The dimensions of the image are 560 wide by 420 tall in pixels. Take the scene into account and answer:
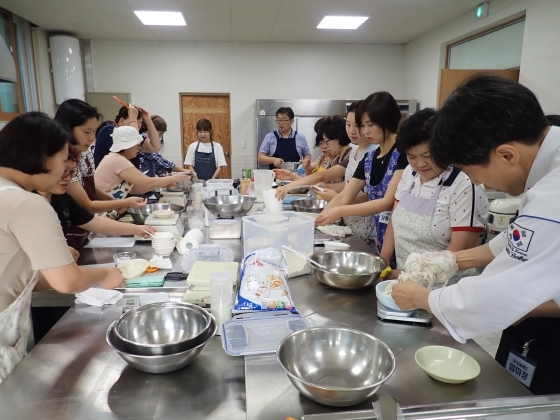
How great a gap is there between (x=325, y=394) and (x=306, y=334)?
0.80 ft

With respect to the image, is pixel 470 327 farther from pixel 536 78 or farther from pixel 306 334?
pixel 536 78

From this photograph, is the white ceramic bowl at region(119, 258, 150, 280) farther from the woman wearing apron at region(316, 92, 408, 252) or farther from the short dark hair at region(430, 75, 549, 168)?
the short dark hair at region(430, 75, 549, 168)

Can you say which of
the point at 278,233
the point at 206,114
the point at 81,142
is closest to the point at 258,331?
the point at 278,233

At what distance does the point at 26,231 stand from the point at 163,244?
0.86 metres

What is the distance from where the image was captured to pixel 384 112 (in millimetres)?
2289

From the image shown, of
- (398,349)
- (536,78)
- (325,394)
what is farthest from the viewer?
(536,78)

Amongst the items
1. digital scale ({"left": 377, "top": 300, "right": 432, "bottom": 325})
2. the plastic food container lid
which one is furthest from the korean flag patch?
the plastic food container lid

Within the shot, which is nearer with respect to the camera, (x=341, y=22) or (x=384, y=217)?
(x=384, y=217)

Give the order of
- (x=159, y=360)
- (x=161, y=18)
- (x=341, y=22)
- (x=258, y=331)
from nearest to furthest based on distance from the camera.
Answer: (x=159, y=360) → (x=258, y=331) → (x=161, y=18) → (x=341, y=22)

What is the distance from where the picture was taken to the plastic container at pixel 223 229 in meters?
2.34

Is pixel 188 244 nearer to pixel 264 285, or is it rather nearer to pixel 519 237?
pixel 264 285

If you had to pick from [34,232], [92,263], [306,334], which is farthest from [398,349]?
[92,263]

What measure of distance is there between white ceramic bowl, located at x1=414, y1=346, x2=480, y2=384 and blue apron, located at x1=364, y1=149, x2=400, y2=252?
1220 mm

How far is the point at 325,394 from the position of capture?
921mm
